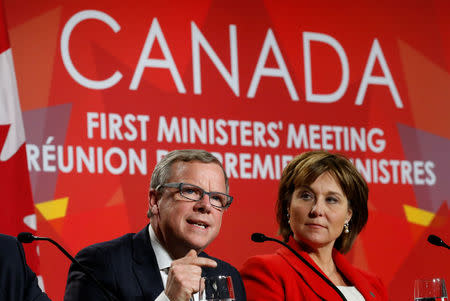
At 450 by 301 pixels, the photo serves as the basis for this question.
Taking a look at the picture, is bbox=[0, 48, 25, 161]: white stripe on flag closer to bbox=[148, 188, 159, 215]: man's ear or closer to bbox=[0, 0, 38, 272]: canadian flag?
bbox=[0, 0, 38, 272]: canadian flag

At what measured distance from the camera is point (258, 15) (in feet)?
16.4

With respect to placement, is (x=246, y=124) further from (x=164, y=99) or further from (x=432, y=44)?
(x=432, y=44)

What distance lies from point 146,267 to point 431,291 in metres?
1.12

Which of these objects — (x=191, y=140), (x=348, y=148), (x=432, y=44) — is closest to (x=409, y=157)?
(x=348, y=148)

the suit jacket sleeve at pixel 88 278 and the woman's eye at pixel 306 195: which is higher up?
the woman's eye at pixel 306 195

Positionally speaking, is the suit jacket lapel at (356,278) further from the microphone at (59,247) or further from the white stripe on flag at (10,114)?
the white stripe on flag at (10,114)

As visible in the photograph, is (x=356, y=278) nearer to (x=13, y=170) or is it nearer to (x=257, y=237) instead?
(x=257, y=237)

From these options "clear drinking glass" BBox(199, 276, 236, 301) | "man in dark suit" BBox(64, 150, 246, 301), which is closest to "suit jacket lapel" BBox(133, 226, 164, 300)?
"man in dark suit" BBox(64, 150, 246, 301)

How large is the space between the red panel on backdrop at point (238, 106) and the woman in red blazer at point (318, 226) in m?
1.12

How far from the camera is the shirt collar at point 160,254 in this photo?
2.94 metres

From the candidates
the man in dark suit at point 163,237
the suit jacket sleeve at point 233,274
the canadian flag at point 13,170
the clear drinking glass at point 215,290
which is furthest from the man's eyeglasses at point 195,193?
the canadian flag at point 13,170

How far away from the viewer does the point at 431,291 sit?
2.88m

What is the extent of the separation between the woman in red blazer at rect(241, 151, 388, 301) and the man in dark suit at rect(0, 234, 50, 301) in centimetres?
108

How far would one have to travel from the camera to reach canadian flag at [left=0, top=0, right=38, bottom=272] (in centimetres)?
401
